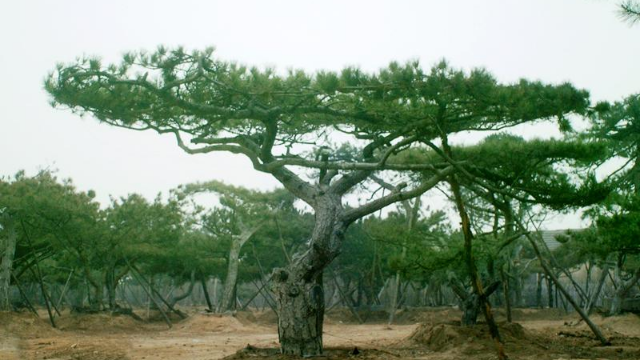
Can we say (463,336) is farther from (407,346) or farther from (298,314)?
(298,314)

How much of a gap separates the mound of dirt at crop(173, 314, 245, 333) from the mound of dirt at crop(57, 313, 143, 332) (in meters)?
1.48

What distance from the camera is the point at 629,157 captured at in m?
14.9

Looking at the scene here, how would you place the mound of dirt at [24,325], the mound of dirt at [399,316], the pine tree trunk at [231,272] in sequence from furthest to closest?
the mound of dirt at [399,316]
the pine tree trunk at [231,272]
the mound of dirt at [24,325]

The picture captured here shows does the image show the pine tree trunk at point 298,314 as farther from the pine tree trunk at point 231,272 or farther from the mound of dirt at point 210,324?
the pine tree trunk at point 231,272

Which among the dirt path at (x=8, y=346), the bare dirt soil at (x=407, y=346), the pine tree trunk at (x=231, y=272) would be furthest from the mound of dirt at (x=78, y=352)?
the pine tree trunk at (x=231, y=272)

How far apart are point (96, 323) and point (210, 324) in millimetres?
3132

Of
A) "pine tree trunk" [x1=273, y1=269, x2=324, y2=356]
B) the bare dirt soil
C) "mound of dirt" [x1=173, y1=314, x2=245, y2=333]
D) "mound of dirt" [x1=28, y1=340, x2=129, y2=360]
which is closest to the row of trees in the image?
"pine tree trunk" [x1=273, y1=269, x2=324, y2=356]

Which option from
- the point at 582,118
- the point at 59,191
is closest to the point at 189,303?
the point at 59,191

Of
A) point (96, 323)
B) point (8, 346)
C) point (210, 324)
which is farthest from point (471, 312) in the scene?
point (96, 323)

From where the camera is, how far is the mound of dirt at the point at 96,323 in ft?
55.2

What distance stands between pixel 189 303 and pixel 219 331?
76.0ft

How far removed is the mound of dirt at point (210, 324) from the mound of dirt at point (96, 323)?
1476 millimetres

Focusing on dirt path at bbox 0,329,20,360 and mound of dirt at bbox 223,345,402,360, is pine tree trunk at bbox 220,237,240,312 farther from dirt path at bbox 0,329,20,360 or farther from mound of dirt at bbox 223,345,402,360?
mound of dirt at bbox 223,345,402,360

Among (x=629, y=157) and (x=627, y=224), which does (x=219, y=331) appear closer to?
(x=629, y=157)
